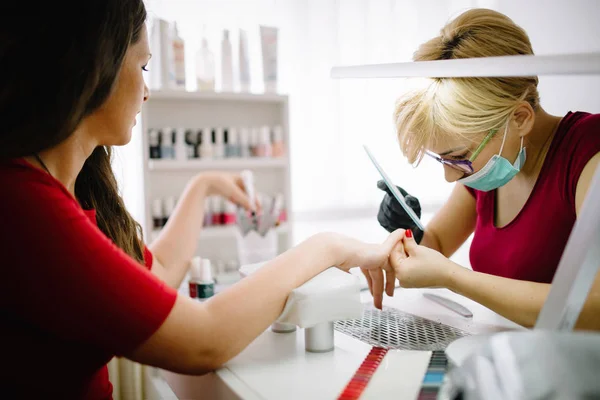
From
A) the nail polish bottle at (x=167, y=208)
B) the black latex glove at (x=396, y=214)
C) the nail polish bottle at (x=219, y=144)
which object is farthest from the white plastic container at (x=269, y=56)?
the black latex glove at (x=396, y=214)

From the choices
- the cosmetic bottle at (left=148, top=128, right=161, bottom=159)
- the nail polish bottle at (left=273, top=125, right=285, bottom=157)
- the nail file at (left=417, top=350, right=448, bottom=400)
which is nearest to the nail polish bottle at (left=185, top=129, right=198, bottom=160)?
the cosmetic bottle at (left=148, top=128, right=161, bottom=159)

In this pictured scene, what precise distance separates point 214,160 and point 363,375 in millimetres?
1613

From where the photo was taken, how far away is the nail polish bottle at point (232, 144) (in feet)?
7.40

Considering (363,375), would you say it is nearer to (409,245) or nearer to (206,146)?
(409,245)

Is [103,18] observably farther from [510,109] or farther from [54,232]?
[510,109]

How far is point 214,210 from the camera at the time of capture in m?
2.28

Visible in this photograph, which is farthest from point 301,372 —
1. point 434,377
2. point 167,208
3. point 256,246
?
point 167,208

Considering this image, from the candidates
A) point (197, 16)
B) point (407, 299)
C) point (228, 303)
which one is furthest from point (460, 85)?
point (197, 16)

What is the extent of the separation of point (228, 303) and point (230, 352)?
7 cm

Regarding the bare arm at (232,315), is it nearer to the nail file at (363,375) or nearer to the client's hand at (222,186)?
the nail file at (363,375)

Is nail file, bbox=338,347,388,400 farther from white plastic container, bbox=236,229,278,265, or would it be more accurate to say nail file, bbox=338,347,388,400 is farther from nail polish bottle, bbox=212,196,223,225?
nail polish bottle, bbox=212,196,223,225

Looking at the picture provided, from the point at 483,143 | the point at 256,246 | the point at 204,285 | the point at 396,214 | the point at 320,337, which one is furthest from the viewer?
the point at 256,246

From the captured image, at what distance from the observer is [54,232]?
2.08 ft

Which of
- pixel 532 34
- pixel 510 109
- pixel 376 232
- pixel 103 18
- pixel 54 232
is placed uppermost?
pixel 532 34
